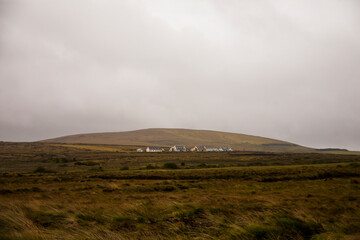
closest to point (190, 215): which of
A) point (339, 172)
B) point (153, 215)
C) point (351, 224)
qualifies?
point (153, 215)

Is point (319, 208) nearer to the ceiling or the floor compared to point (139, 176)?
nearer to the ceiling

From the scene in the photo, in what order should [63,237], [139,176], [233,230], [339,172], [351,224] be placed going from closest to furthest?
[63,237]
[233,230]
[351,224]
[339,172]
[139,176]

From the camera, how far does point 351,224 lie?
23.1 feet

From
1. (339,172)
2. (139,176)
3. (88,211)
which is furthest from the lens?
(139,176)

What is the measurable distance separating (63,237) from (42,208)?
6.68m

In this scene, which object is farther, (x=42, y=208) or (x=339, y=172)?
(x=339, y=172)

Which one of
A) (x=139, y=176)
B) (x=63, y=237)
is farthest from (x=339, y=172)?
(x=63, y=237)

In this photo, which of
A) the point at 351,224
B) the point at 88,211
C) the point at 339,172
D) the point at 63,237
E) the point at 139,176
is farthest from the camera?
the point at 139,176

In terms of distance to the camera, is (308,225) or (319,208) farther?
(319,208)

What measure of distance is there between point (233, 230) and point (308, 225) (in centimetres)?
264

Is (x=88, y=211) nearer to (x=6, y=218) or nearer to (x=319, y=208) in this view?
(x=6, y=218)

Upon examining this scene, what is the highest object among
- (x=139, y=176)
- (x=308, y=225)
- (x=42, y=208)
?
(x=308, y=225)

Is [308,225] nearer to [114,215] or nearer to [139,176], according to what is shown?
[114,215]

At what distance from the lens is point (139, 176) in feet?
124
